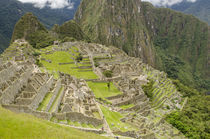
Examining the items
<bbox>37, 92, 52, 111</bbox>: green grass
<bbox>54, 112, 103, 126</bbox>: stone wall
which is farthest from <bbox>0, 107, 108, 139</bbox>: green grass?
<bbox>37, 92, 52, 111</bbox>: green grass

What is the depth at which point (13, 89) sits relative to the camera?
22.1 metres

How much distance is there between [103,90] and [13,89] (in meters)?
26.5

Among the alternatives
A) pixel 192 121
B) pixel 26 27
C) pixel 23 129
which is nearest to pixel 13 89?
pixel 23 129

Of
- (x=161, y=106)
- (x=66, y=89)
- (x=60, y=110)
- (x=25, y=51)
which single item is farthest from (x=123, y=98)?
(x=25, y=51)

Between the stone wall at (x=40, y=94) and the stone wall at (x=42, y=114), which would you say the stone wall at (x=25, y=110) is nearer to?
the stone wall at (x=42, y=114)

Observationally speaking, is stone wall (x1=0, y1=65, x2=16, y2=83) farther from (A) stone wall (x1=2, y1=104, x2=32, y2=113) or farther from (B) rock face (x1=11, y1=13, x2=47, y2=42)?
(B) rock face (x1=11, y1=13, x2=47, y2=42)

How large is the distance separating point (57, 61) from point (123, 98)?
2989cm

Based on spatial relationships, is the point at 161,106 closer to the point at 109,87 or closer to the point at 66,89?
the point at 109,87

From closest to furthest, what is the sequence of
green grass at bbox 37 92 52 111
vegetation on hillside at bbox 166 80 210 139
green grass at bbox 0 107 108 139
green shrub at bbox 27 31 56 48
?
green grass at bbox 0 107 108 139 → green grass at bbox 37 92 52 111 → vegetation on hillside at bbox 166 80 210 139 → green shrub at bbox 27 31 56 48

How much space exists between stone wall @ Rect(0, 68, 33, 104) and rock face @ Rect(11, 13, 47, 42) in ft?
298

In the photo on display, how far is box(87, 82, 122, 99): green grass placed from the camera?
42925 millimetres

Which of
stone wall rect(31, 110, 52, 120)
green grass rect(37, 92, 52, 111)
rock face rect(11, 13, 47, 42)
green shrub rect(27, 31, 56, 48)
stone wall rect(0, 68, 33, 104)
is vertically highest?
rock face rect(11, 13, 47, 42)

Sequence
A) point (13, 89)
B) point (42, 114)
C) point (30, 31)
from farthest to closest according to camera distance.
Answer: point (30, 31) < point (13, 89) < point (42, 114)

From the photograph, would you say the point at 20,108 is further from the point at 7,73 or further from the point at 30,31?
the point at 30,31
